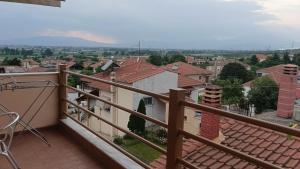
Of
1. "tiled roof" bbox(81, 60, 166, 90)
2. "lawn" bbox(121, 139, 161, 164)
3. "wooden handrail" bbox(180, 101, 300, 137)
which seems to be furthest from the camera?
"tiled roof" bbox(81, 60, 166, 90)

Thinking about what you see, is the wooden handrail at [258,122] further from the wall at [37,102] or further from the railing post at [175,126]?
the wall at [37,102]

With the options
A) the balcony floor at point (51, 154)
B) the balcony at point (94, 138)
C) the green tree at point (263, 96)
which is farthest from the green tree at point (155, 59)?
the balcony floor at point (51, 154)

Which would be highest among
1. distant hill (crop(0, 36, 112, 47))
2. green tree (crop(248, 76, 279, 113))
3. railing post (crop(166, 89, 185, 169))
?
distant hill (crop(0, 36, 112, 47))

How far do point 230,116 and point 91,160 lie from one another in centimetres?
189

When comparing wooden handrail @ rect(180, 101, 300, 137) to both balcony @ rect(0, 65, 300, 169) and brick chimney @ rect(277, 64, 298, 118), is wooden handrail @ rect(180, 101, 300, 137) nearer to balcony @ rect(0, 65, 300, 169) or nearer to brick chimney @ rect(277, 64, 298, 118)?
balcony @ rect(0, 65, 300, 169)

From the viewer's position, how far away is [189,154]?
5.18 metres

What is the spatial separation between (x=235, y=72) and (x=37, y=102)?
124 feet

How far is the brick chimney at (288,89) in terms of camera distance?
12.5 metres

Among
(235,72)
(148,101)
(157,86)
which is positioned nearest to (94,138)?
(157,86)

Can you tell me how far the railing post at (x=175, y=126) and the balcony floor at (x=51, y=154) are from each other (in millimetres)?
1115

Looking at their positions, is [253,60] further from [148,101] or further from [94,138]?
[94,138]

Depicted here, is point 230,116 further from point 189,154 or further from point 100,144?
point 189,154

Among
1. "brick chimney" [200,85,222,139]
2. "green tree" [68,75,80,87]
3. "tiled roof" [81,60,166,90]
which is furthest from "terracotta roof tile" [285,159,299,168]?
"tiled roof" [81,60,166,90]

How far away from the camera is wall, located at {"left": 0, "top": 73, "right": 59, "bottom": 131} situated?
154 inches
